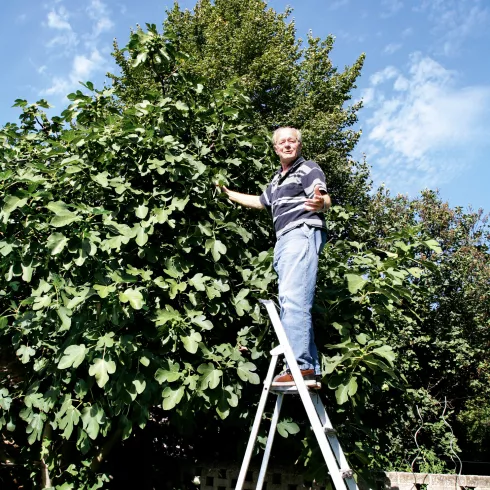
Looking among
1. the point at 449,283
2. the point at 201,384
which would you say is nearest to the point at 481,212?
the point at 449,283

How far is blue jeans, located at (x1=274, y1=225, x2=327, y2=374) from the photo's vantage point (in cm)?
227

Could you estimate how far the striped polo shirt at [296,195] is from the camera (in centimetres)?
247

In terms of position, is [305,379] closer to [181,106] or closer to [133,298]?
[133,298]

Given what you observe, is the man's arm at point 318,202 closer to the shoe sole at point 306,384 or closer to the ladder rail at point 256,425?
the ladder rail at point 256,425

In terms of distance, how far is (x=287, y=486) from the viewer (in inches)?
136

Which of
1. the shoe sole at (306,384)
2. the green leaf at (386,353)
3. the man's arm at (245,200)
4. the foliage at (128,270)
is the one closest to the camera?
the shoe sole at (306,384)

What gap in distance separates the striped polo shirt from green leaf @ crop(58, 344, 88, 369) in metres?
1.08

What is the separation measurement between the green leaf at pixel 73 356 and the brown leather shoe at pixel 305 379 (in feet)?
2.92

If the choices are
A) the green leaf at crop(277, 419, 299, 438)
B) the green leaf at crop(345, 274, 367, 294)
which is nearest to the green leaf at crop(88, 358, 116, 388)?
the green leaf at crop(277, 419, 299, 438)

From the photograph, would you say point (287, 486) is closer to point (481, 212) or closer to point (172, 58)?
point (172, 58)

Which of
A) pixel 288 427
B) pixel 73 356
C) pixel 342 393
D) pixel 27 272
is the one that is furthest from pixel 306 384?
pixel 27 272

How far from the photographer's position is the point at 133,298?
2262 mm

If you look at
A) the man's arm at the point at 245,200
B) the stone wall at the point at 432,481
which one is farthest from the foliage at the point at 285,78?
the man's arm at the point at 245,200

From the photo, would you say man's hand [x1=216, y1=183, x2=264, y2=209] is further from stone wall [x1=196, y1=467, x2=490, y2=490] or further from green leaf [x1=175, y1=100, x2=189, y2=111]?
stone wall [x1=196, y1=467, x2=490, y2=490]
